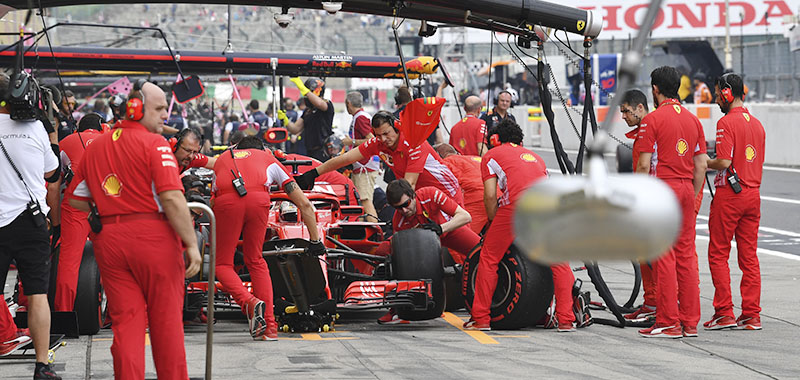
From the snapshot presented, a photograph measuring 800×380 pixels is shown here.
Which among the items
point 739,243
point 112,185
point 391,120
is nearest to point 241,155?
point 391,120

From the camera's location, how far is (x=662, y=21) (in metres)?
52.7

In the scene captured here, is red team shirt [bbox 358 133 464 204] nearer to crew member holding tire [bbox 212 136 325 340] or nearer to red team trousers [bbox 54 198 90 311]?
crew member holding tire [bbox 212 136 325 340]

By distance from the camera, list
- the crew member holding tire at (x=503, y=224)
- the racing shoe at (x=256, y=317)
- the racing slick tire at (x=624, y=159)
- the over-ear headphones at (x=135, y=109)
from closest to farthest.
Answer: the over-ear headphones at (x=135, y=109)
the racing shoe at (x=256, y=317)
the crew member holding tire at (x=503, y=224)
the racing slick tire at (x=624, y=159)

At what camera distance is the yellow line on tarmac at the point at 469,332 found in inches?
336

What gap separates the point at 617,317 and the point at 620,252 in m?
6.14

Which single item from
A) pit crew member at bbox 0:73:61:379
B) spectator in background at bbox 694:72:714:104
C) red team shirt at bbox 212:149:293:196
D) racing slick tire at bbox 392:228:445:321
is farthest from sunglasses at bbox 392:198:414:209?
spectator in background at bbox 694:72:714:104

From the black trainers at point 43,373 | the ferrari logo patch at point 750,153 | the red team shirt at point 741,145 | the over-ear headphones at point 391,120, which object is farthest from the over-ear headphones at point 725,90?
the black trainers at point 43,373

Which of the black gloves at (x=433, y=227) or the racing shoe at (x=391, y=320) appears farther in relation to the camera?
the racing shoe at (x=391, y=320)

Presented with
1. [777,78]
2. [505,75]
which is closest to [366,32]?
[505,75]

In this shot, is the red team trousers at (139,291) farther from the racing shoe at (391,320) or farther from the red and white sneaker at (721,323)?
the red and white sneaker at (721,323)

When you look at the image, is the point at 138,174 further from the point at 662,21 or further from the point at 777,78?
the point at 662,21

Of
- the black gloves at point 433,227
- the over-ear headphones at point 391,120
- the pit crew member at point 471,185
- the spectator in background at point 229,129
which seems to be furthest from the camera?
the spectator in background at point 229,129

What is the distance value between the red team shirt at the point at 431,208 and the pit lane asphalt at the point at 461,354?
847 millimetres

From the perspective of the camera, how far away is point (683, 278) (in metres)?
8.57
